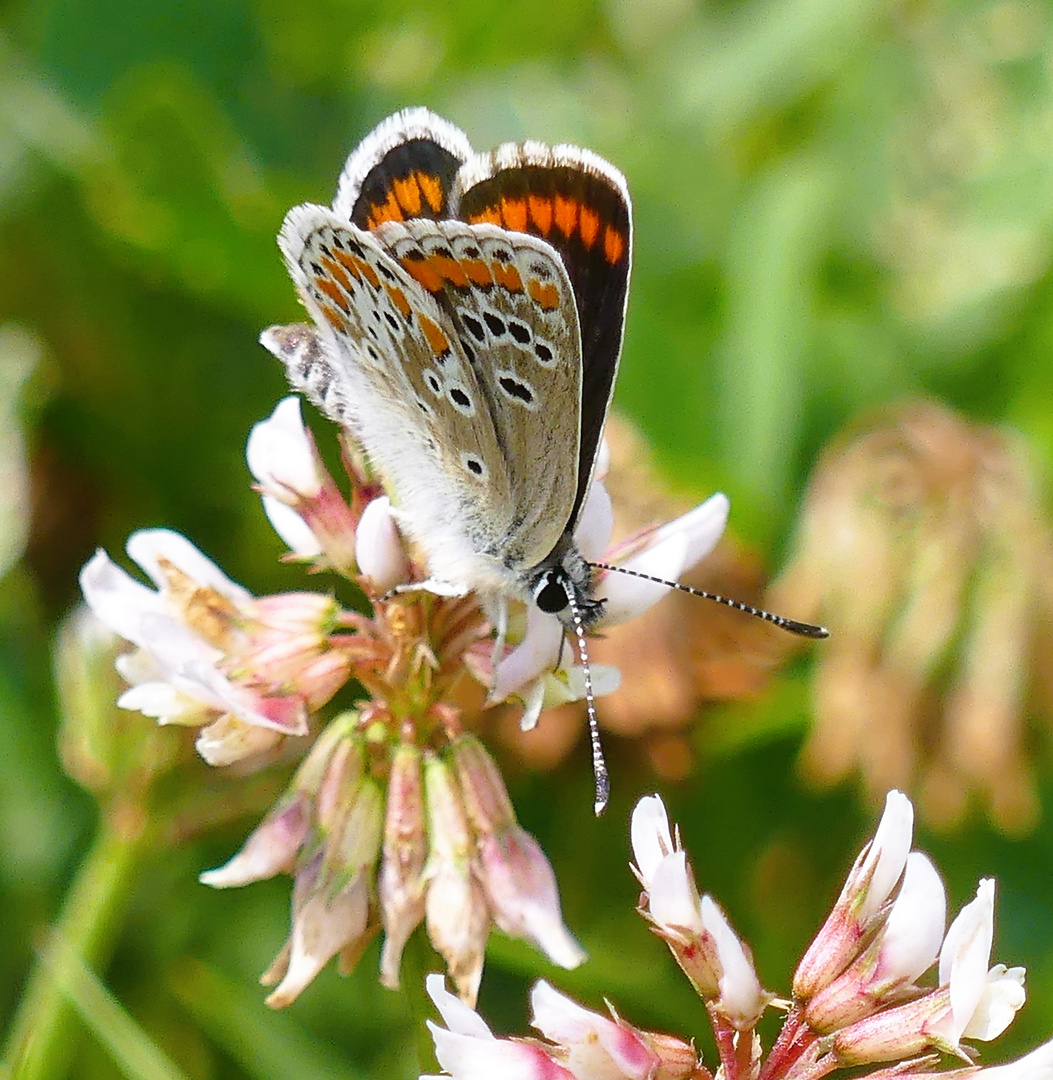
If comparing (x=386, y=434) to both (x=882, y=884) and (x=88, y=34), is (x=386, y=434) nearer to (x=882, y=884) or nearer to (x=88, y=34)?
(x=882, y=884)

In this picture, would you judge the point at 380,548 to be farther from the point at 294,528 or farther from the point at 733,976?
the point at 733,976

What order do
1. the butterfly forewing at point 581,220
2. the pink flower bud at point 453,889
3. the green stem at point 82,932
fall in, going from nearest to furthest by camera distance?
the pink flower bud at point 453,889 → the butterfly forewing at point 581,220 → the green stem at point 82,932

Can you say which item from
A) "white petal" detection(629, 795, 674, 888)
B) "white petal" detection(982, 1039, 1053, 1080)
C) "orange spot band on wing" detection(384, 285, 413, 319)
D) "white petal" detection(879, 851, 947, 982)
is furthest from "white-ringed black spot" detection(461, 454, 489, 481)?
"white petal" detection(982, 1039, 1053, 1080)

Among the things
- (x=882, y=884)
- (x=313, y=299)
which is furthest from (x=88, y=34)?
(x=882, y=884)

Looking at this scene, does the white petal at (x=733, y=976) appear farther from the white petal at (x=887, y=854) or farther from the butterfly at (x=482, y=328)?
the butterfly at (x=482, y=328)

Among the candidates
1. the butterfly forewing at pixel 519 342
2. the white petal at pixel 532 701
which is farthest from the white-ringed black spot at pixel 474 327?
the white petal at pixel 532 701

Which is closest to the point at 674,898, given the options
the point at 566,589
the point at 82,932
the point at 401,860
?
the point at 401,860

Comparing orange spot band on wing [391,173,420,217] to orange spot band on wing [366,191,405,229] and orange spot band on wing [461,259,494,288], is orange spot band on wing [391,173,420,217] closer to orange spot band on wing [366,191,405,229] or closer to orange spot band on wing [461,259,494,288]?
orange spot band on wing [366,191,405,229]
